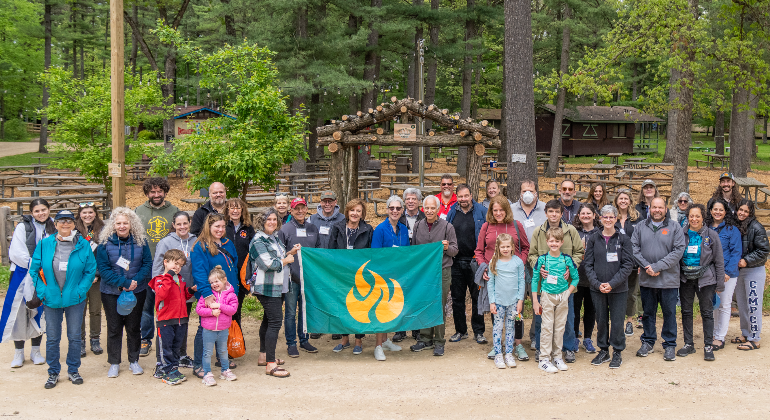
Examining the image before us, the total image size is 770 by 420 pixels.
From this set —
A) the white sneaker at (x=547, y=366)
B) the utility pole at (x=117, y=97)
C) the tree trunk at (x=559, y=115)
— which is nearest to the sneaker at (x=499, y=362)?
the white sneaker at (x=547, y=366)

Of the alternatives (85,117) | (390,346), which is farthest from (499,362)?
(85,117)

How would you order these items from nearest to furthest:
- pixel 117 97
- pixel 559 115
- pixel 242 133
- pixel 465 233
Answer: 1. pixel 465 233
2. pixel 117 97
3. pixel 242 133
4. pixel 559 115

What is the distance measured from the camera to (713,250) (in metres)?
6.99

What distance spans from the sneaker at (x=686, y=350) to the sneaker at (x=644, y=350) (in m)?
0.32

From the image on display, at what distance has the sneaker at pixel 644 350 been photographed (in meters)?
7.09

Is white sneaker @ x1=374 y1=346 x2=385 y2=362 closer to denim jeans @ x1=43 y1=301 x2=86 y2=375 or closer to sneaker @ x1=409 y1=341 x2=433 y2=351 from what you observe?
sneaker @ x1=409 y1=341 x2=433 y2=351

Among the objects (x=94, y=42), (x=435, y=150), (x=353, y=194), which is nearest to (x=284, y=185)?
(x=353, y=194)

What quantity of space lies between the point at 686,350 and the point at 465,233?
9.19 ft

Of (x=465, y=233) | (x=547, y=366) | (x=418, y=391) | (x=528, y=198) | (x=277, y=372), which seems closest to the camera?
(x=418, y=391)

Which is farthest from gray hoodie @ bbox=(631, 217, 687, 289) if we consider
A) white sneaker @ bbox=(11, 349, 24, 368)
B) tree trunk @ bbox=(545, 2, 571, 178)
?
tree trunk @ bbox=(545, 2, 571, 178)

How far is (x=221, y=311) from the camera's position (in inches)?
247

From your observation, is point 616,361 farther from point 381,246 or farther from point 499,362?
point 381,246

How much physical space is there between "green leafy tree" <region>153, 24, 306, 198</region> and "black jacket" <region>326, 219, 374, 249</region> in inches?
154

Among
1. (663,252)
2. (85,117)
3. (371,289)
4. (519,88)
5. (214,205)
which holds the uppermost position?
(519,88)
